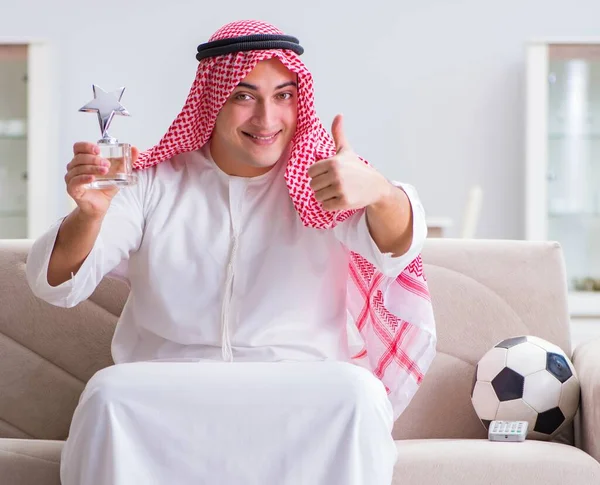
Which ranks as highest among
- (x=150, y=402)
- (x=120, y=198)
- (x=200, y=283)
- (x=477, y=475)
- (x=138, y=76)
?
(x=138, y=76)

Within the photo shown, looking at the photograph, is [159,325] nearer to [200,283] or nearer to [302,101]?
[200,283]

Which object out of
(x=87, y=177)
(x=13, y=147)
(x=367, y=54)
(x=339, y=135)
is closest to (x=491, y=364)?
(x=339, y=135)

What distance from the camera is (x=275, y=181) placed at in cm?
236

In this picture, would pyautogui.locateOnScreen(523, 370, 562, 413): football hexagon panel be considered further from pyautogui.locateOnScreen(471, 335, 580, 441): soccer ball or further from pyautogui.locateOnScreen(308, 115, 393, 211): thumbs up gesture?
pyautogui.locateOnScreen(308, 115, 393, 211): thumbs up gesture

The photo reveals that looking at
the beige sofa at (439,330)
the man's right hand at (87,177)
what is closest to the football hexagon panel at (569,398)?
the beige sofa at (439,330)

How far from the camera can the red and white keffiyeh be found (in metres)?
2.24

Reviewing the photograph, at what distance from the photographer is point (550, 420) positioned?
2.44m

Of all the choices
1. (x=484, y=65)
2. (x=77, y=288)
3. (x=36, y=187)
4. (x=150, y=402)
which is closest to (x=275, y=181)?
(x=77, y=288)

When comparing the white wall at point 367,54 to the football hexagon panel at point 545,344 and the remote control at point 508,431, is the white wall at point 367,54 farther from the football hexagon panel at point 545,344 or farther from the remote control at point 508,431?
the remote control at point 508,431

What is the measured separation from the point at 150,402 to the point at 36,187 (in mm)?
4123

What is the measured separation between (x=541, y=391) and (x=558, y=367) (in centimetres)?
8

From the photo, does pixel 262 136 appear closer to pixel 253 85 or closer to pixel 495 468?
pixel 253 85

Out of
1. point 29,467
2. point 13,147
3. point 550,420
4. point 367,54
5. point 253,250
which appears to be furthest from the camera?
point 367,54

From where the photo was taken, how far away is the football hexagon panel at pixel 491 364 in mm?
2471
